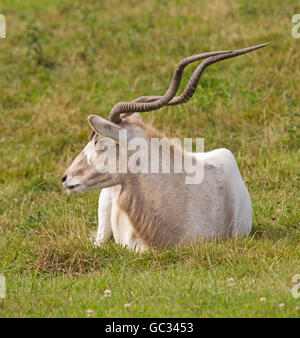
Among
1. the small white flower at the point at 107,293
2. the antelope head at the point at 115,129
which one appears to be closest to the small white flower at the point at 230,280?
the small white flower at the point at 107,293

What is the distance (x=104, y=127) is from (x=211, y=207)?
3.85 feet

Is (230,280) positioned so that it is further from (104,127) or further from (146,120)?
(146,120)

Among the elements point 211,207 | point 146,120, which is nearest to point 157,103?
point 211,207

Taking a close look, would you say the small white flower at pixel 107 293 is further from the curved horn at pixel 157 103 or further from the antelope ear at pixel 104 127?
the curved horn at pixel 157 103

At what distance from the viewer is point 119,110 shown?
19.7ft

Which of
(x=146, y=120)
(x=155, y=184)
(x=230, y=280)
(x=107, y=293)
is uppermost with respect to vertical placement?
(x=146, y=120)

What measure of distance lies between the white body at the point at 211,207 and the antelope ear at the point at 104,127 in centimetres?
51

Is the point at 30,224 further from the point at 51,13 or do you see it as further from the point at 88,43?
the point at 51,13

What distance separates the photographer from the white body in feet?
19.8

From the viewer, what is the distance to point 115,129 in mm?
5969

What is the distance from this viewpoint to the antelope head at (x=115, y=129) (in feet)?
19.5

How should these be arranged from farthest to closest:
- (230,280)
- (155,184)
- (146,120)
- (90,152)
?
(146,120)
(90,152)
(155,184)
(230,280)
